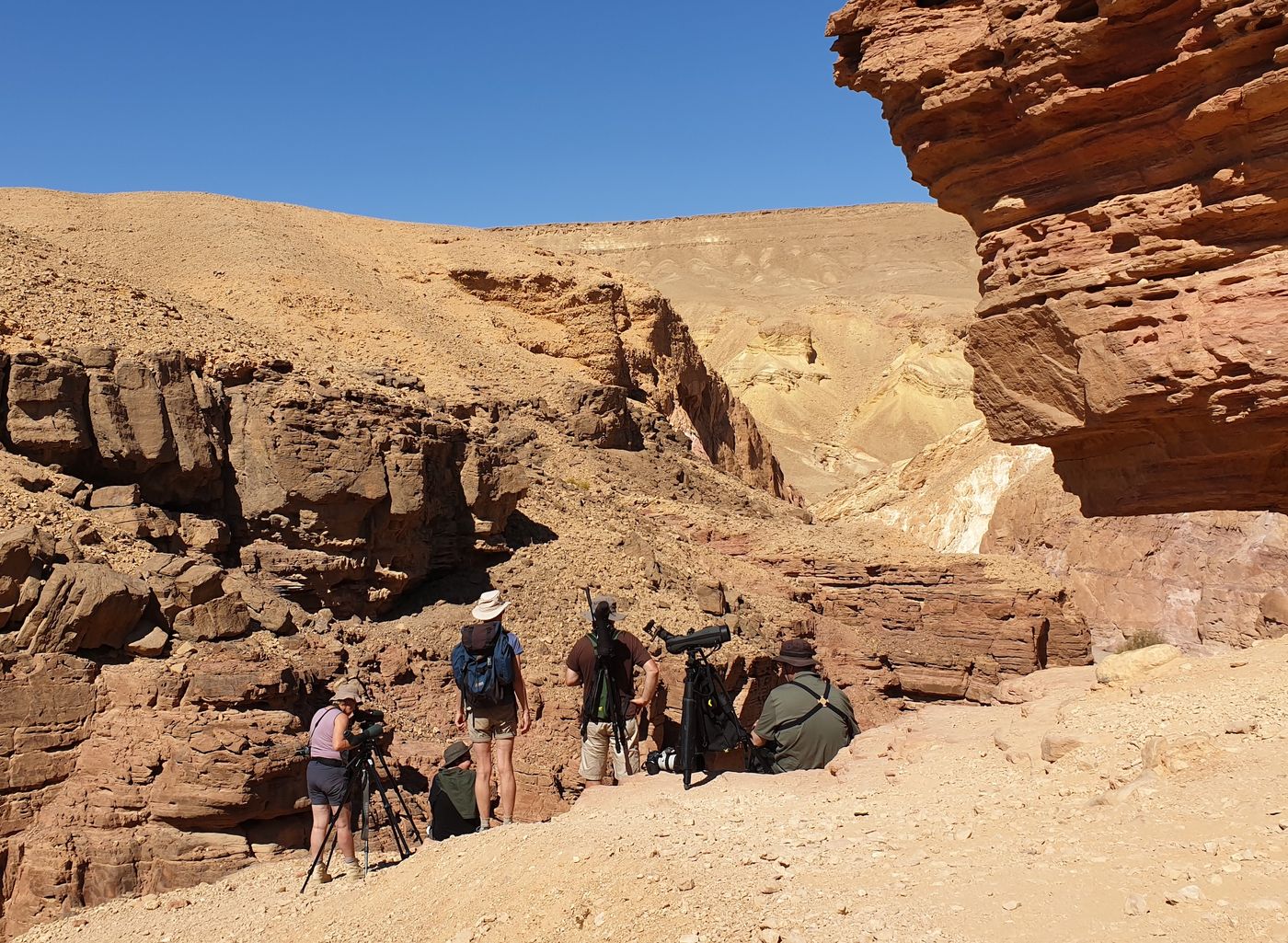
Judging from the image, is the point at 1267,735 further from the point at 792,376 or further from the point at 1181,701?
the point at 792,376

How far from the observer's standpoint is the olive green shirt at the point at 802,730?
7.82 m

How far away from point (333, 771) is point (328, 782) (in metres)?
0.09

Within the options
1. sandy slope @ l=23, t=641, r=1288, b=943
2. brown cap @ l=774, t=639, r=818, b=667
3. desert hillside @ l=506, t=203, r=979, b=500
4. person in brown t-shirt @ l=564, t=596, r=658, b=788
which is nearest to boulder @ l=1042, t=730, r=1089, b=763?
sandy slope @ l=23, t=641, r=1288, b=943

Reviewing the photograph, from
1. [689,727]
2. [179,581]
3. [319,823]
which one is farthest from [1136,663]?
[179,581]

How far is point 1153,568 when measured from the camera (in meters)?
22.5

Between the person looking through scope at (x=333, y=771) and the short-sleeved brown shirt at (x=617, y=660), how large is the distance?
1536 millimetres

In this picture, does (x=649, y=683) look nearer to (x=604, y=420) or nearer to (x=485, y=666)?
(x=485, y=666)

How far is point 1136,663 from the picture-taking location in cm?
802

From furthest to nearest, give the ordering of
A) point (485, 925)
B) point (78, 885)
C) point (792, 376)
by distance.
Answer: point (792, 376)
point (78, 885)
point (485, 925)

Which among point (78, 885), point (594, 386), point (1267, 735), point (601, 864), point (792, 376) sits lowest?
point (78, 885)

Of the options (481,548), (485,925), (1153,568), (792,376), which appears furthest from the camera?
(792,376)

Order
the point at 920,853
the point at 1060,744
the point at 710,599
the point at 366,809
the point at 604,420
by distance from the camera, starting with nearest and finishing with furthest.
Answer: the point at 920,853 < the point at 1060,744 < the point at 366,809 < the point at 710,599 < the point at 604,420

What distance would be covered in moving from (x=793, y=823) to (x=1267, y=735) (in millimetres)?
2383

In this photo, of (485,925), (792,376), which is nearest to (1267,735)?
(485,925)
